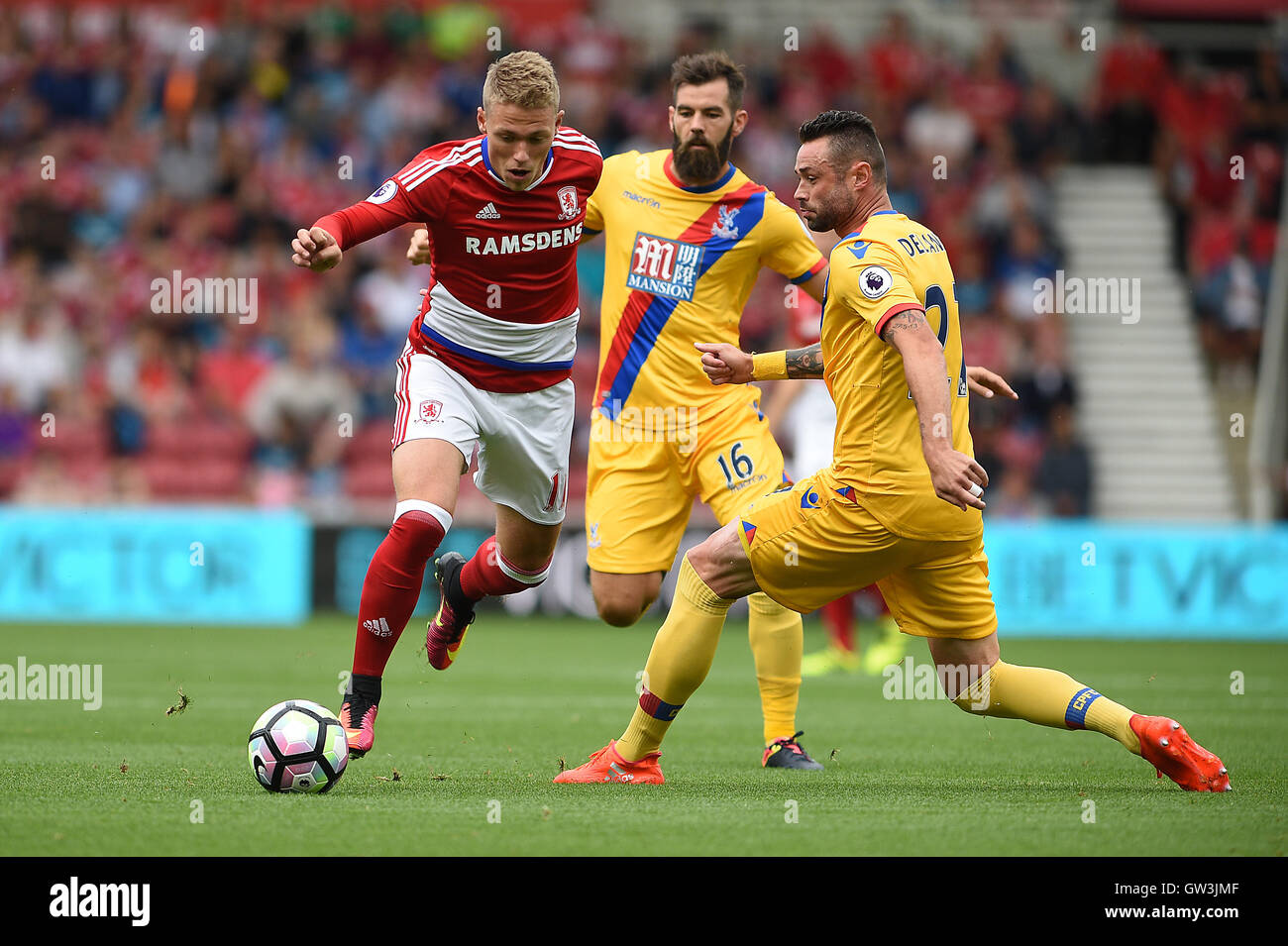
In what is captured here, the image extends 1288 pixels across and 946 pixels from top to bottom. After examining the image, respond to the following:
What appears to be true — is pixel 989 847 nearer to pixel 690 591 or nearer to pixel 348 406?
pixel 690 591

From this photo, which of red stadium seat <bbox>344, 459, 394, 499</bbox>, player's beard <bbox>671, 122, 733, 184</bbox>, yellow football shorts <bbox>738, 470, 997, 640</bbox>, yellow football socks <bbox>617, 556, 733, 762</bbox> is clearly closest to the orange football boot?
yellow football socks <bbox>617, 556, 733, 762</bbox>

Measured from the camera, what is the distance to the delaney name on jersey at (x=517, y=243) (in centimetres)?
Result: 681

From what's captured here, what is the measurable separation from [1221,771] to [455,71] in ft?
51.8

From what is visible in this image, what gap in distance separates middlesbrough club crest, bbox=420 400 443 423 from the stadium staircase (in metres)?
12.9

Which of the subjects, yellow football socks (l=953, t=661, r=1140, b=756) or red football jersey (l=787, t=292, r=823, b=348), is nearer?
yellow football socks (l=953, t=661, r=1140, b=756)

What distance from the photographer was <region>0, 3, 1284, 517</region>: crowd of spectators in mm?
17156

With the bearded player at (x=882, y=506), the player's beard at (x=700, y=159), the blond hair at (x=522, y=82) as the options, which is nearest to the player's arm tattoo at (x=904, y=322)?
the bearded player at (x=882, y=506)

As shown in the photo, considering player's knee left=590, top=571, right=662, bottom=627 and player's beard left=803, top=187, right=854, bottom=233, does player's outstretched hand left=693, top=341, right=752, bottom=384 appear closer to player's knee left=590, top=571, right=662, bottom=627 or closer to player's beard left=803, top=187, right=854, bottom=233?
player's beard left=803, top=187, right=854, bottom=233

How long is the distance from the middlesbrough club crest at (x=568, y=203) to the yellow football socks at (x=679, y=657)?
160 cm

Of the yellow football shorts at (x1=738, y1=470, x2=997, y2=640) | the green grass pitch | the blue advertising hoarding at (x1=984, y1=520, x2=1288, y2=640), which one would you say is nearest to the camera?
the green grass pitch

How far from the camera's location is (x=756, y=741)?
820 centimetres

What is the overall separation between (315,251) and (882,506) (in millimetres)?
2200

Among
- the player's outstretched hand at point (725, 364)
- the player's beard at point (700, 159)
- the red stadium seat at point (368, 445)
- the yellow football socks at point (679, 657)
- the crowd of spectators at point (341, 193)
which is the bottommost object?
the yellow football socks at point (679, 657)

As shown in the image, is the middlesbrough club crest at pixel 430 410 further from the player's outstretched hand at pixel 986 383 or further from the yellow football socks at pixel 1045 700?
the yellow football socks at pixel 1045 700
